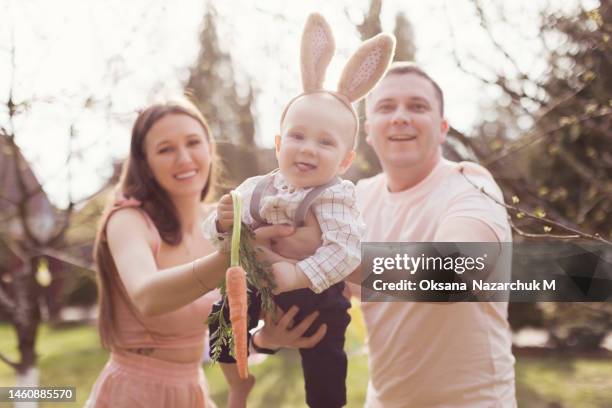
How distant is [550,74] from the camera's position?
2.49 meters

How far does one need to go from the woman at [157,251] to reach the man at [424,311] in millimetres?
477

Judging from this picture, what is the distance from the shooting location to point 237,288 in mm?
1223

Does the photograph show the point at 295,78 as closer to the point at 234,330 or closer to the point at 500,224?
the point at 500,224

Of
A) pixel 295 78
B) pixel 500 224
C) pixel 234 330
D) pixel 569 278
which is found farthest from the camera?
pixel 295 78

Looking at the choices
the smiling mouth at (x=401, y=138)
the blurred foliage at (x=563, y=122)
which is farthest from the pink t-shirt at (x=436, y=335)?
the blurred foliage at (x=563, y=122)

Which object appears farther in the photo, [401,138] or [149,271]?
[401,138]

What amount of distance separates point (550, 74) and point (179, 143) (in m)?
1.56

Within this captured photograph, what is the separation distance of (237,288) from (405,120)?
710 millimetres

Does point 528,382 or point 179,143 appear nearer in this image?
point 179,143

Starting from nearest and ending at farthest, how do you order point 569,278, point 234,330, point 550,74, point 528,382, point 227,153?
point 234,330 < point 569,278 < point 550,74 < point 227,153 < point 528,382

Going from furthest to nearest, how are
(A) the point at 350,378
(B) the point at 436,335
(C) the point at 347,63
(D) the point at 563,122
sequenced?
1. (A) the point at 350,378
2. (D) the point at 563,122
3. (B) the point at 436,335
4. (C) the point at 347,63

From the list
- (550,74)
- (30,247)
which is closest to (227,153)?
(30,247)

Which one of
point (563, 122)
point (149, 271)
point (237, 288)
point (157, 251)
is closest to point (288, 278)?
point (237, 288)

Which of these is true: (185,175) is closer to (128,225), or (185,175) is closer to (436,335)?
(128,225)
